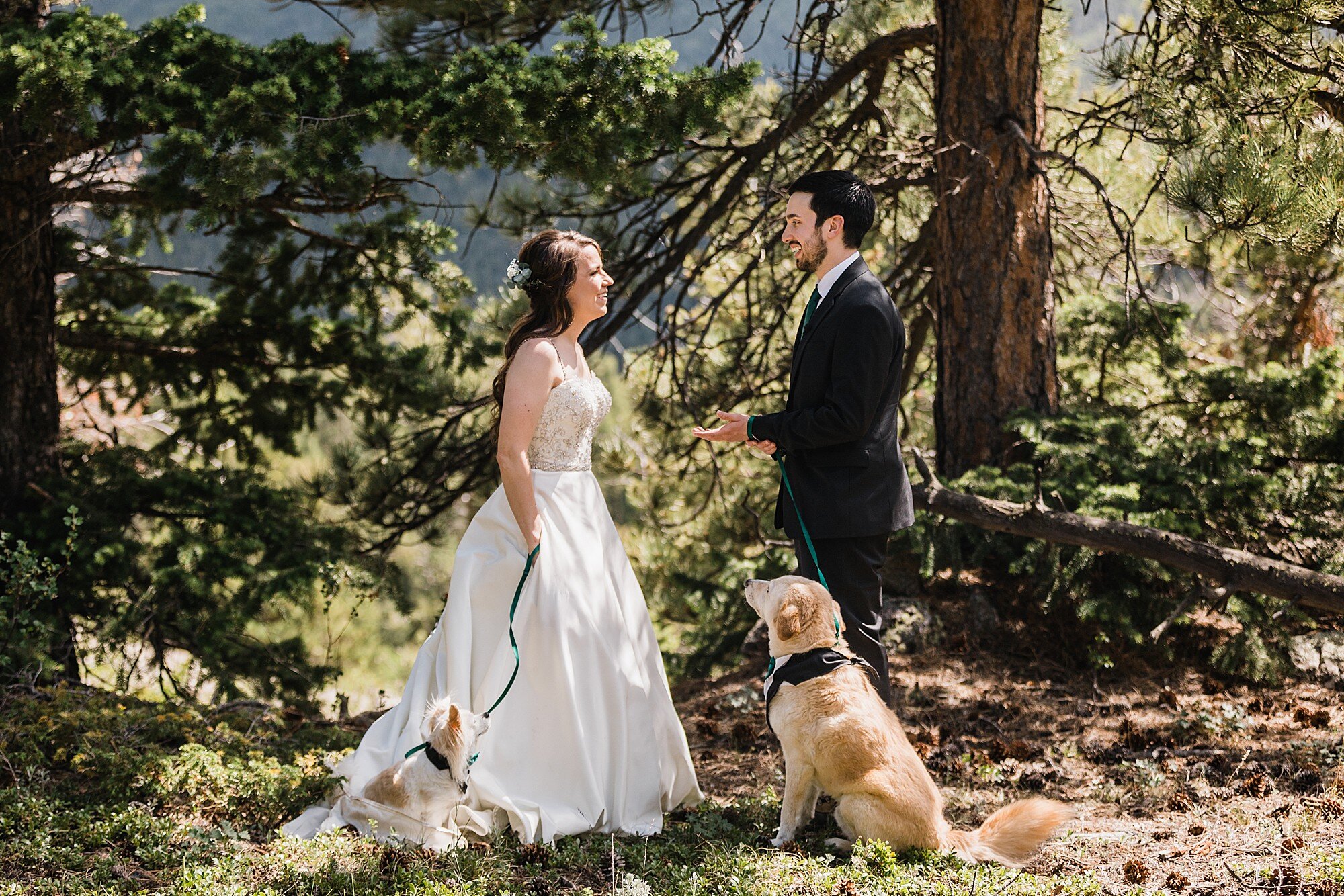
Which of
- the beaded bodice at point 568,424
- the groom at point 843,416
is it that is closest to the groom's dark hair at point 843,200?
the groom at point 843,416

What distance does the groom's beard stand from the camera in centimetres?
408

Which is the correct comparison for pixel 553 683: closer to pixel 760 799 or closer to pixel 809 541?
pixel 760 799

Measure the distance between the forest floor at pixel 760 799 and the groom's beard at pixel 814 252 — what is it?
2.38 metres

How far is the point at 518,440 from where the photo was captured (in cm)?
415

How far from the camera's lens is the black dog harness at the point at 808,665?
3.74 metres

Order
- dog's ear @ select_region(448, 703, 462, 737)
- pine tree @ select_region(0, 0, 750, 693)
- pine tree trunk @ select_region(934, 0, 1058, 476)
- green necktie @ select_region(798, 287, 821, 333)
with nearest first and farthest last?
1. dog's ear @ select_region(448, 703, 462, 737)
2. green necktie @ select_region(798, 287, 821, 333)
3. pine tree @ select_region(0, 0, 750, 693)
4. pine tree trunk @ select_region(934, 0, 1058, 476)

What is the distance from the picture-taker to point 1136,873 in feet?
11.4

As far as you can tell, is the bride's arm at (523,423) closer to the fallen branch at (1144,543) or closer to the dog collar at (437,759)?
the dog collar at (437,759)

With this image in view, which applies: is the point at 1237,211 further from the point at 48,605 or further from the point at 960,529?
the point at 48,605

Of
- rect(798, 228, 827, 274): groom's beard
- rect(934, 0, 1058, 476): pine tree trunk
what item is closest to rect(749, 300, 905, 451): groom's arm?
rect(798, 228, 827, 274): groom's beard

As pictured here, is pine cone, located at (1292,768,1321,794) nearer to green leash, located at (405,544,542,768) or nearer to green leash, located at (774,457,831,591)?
green leash, located at (774,457,831,591)

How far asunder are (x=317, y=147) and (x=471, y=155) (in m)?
0.84

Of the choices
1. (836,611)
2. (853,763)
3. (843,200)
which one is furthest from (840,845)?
(843,200)

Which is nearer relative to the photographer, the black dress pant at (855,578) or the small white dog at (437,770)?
the small white dog at (437,770)
